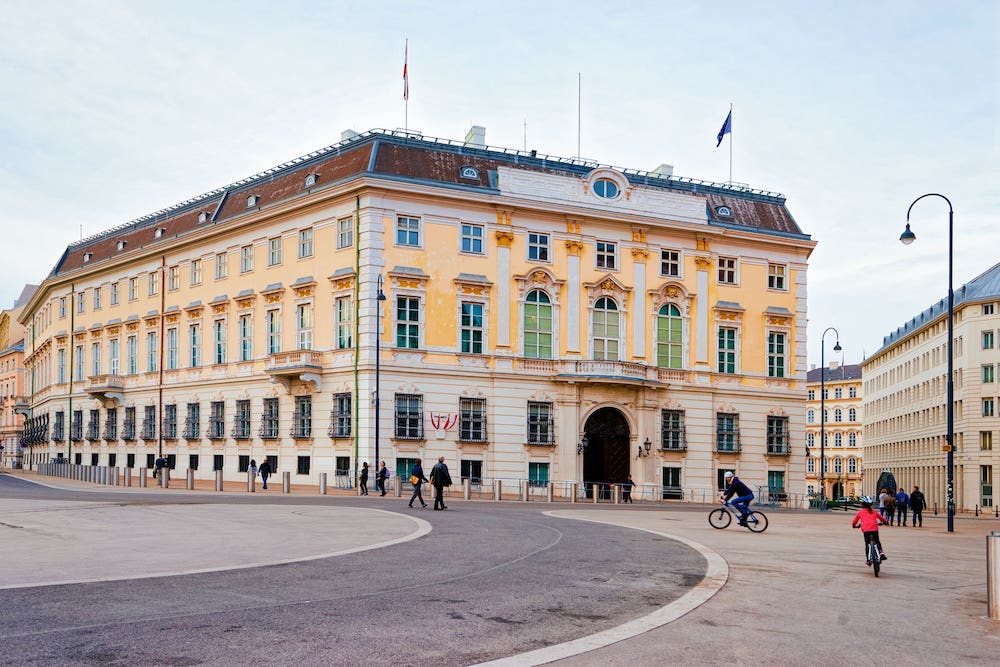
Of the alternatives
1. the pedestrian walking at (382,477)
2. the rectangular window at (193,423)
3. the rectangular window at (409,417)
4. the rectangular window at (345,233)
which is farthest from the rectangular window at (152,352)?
the pedestrian walking at (382,477)

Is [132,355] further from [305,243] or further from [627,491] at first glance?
[627,491]

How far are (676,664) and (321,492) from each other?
36.2m

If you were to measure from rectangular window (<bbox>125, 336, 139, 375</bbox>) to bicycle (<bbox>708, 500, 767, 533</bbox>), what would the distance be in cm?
4331

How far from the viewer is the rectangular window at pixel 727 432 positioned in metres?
56.7

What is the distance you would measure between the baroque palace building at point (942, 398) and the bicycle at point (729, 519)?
5624 cm

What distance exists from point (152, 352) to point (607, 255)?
26.7 metres

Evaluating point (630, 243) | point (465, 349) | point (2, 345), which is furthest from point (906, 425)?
point (2, 345)

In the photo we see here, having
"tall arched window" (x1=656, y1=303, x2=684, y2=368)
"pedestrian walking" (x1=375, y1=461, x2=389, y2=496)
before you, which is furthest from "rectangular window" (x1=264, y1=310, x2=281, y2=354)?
"tall arched window" (x1=656, y1=303, x2=684, y2=368)

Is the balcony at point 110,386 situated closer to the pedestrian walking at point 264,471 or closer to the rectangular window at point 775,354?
the pedestrian walking at point 264,471

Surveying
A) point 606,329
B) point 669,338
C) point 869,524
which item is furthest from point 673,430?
point 869,524

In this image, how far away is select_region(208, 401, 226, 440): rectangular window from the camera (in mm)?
56188

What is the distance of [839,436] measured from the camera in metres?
143

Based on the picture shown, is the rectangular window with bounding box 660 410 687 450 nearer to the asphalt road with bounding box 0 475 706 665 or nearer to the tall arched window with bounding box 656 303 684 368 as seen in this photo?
the tall arched window with bounding box 656 303 684 368

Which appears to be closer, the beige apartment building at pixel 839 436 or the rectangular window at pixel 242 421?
the rectangular window at pixel 242 421
